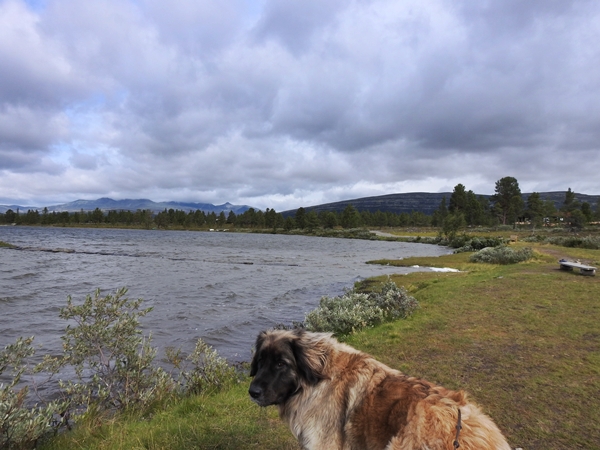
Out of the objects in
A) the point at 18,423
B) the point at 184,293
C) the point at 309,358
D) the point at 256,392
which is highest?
the point at 309,358

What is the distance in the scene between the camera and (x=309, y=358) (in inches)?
165

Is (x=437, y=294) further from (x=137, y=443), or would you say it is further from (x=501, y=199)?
(x=501, y=199)

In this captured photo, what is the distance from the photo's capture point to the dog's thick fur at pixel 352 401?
317 centimetres

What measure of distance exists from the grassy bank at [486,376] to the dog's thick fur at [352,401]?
6.47 feet

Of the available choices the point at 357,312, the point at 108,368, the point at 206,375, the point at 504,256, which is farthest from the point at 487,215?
the point at 108,368

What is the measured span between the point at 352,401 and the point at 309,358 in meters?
0.67

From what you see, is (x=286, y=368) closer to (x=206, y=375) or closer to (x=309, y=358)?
(x=309, y=358)

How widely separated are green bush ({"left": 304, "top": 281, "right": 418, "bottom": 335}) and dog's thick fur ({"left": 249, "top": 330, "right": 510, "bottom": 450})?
29.0ft

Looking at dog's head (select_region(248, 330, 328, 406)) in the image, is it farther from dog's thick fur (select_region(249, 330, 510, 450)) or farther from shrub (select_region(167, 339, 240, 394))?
shrub (select_region(167, 339, 240, 394))

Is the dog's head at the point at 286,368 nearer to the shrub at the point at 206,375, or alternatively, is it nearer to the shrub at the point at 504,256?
the shrub at the point at 206,375

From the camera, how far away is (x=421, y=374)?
8.54 metres

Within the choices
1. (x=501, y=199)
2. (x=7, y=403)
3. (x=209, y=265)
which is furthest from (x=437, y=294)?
(x=501, y=199)

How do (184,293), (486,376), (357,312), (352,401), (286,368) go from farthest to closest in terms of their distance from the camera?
(184,293), (357,312), (486,376), (286,368), (352,401)

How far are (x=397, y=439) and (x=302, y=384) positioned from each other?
1.30 m
